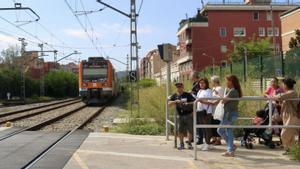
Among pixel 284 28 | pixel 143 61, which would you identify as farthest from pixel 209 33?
pixel 143 61

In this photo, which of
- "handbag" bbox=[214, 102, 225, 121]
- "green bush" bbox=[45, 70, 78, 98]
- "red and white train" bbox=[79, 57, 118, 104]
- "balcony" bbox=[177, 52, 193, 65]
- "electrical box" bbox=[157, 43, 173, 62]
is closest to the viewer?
"handbag" bbox=[214, 102, 225, 121]

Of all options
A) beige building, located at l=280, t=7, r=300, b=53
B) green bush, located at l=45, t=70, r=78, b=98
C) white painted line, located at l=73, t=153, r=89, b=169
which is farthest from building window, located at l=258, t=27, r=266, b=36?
white painted line, located at l=73, t=153, r=89, b=169

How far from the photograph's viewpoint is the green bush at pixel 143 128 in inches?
674

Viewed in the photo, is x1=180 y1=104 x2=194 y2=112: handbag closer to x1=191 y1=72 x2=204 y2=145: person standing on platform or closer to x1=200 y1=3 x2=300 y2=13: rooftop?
x1=191 y1=72 x2=204 y2=145: person standing on platform

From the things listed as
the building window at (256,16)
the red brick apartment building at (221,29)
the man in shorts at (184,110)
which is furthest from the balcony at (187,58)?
the man in shorts at (184,110)

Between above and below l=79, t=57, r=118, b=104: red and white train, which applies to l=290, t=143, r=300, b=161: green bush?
below

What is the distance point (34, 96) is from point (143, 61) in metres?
119

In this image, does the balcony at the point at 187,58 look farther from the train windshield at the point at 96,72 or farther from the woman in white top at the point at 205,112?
the woman in white top at the point at 205,112

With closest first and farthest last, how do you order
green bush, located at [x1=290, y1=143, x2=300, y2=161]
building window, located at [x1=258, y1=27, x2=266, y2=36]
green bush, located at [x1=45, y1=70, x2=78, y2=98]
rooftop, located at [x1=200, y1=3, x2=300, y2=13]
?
green bush, located at [x1=290, y1=143, x2=300, y2=161] < green bush, located at [x1=45, y1=70, x2=78, y2=98] < rooftop, located at [x1=200, y1=3, x2=300, y2=13] < building window, located at [x1=258, y1=27, x2=266, y2=36]

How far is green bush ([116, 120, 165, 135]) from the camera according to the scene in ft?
56.2

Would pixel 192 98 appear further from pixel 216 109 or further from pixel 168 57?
pixel 168 57

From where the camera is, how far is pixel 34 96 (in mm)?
74500

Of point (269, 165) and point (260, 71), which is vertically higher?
point (260, 71)

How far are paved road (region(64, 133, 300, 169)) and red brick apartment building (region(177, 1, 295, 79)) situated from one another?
262 feet
